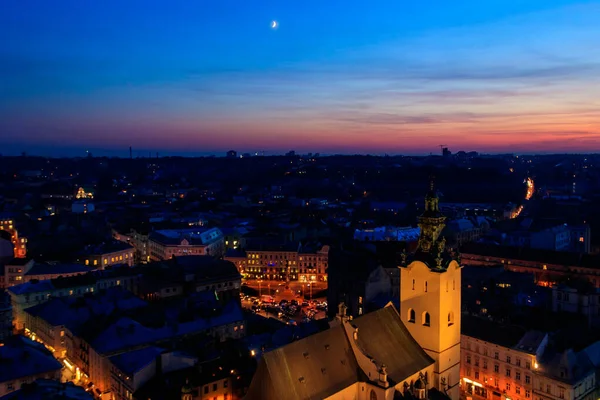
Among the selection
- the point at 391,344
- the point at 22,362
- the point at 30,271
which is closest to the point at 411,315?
the point at 391,344

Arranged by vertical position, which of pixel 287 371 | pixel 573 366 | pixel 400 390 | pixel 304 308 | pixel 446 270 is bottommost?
pixel 304 308

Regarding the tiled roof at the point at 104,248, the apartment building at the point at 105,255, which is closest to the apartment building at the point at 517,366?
the apartment building at the point at 105,255

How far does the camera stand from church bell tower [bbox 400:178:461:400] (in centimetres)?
3459

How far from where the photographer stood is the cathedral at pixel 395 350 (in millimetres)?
28688

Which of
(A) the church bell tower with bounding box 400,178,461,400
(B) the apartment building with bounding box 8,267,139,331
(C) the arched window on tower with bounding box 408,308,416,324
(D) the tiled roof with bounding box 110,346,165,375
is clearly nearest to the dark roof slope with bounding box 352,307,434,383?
(C) the arched window on tower with bounding box 408,308,416,324

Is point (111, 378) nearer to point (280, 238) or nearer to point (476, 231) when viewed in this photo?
Result: point (280, 238)

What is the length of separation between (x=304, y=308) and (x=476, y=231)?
68.2m

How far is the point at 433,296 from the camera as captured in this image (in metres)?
34.7

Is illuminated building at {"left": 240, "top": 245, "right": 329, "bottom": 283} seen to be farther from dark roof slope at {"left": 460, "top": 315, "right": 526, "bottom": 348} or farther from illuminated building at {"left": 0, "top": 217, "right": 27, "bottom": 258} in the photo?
dark roof slope at {"left": 460, "top": 315, "right": 526, "bottom": 348}

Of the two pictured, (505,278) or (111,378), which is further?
(505,278)

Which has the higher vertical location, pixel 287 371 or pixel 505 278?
pixel 287 371

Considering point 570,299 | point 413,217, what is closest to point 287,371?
point 570,299

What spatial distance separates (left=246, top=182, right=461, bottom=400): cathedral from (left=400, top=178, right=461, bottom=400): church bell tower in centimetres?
6

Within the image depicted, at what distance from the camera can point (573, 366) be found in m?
42.4
